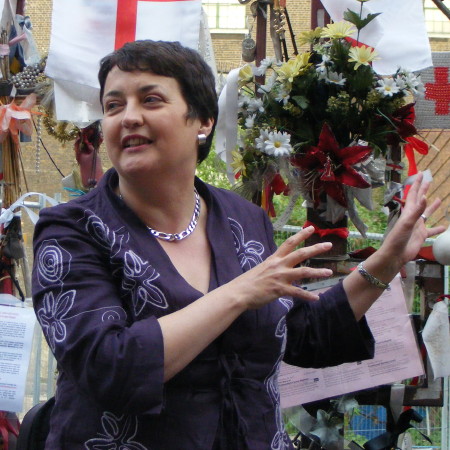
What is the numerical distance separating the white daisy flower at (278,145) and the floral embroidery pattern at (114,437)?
1048 millimetres

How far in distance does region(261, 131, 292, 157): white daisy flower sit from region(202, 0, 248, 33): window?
12319 mm

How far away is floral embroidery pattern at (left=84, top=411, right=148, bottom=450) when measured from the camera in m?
1.45

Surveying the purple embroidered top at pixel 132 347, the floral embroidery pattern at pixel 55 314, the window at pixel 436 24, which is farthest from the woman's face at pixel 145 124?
the window at pixel 436 24

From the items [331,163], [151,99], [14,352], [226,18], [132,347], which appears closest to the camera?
[132,347]

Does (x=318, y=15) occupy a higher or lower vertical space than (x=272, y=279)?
higher

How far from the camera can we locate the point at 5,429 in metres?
3.02

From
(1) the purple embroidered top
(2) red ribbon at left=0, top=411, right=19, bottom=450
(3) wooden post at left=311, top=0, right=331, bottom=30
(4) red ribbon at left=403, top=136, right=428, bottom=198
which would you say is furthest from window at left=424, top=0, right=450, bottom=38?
(1) the purple embroidered top

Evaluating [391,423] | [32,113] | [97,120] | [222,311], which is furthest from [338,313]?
[32,113]

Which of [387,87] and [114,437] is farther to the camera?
[387,87]

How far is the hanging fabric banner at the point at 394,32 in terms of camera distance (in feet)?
7.92

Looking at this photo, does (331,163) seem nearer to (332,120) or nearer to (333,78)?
(332,120)

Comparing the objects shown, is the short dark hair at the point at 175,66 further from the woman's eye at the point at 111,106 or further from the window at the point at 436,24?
the window at the point at 436,24

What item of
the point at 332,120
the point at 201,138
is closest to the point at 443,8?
the point at 332,120

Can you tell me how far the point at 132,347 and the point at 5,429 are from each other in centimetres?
187
